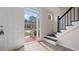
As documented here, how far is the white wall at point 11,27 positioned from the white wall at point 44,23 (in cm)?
193

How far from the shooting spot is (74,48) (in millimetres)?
4434

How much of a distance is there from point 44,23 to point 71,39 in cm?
265

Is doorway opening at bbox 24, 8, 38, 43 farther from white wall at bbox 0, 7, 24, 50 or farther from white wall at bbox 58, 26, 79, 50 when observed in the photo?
white wall at bbox 58, 26, 79, 50

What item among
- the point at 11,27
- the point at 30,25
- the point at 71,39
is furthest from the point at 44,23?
the point at 11,27

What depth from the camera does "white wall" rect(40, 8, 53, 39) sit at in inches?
265

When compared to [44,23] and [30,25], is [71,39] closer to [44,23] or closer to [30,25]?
[44,23]

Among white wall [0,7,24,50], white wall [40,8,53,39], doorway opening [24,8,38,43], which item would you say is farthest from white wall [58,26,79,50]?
doorway opening [24,8,38,43]

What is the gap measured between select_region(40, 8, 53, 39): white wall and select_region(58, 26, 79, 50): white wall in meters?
1.83

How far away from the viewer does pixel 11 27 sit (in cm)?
443

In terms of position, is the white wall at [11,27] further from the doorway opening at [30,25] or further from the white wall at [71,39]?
the doorway opening at [30,25]
